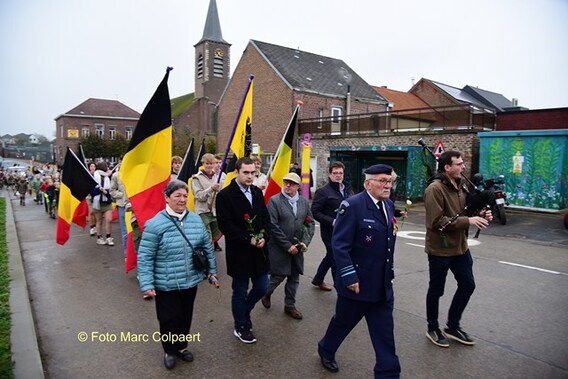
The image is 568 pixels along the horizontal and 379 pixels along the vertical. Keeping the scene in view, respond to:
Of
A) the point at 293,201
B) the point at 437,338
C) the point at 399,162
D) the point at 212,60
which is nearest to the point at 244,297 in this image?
the point at 293,201

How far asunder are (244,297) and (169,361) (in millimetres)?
913

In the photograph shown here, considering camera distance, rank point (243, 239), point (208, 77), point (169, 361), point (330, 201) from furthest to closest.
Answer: point (208, 77) < point (330, 201) < point (243, 239) < point (169, 361)

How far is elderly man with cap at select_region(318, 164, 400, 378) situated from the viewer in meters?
3.23

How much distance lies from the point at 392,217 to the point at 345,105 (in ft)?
91.3

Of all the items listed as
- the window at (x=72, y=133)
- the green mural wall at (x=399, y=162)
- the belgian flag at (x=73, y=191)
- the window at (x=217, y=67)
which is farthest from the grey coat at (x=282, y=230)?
the window at (x=72, y=133)

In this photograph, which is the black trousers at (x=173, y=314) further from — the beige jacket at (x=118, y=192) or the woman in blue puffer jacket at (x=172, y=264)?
the beige jacket at (x=118, y=192)

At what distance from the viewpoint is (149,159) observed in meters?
4.98

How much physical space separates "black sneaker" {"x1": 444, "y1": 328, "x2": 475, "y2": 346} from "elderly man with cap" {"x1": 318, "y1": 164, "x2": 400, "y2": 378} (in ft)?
4.66

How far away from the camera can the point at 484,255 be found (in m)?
8.27

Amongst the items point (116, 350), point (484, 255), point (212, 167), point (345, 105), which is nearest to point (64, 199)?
point (212, 167)

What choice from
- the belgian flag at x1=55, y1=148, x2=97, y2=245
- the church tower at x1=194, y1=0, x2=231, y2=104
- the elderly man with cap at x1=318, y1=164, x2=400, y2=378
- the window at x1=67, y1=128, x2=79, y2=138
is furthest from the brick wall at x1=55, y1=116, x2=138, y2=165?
the elderly man with cap at x1=318, y1=164, x2=400, y2=378

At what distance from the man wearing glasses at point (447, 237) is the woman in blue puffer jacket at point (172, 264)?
2189mm

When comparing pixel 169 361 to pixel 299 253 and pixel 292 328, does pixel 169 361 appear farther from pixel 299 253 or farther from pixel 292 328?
pixel 299 253

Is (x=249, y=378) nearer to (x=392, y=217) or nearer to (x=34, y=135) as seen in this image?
(x=392, y=217)
